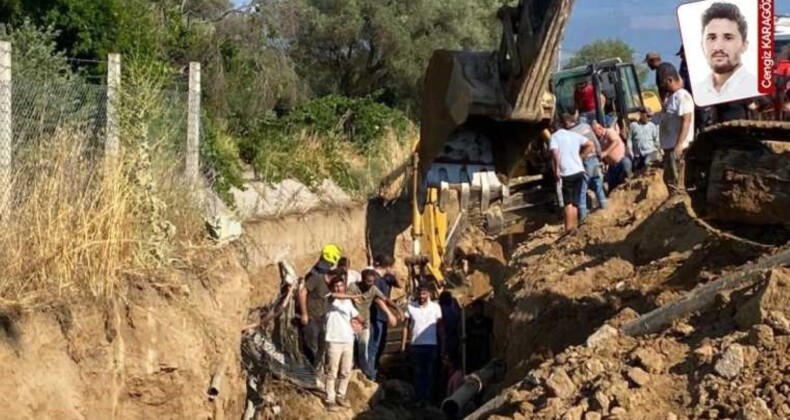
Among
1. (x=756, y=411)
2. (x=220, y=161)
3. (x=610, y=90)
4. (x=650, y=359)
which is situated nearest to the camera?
(x=756, y=411)

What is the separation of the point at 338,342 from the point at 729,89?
20.4ft

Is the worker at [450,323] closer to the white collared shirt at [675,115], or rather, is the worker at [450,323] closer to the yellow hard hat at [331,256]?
the yellow hard hat at [331,256]

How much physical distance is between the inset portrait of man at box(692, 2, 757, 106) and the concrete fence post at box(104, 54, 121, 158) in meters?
5.33

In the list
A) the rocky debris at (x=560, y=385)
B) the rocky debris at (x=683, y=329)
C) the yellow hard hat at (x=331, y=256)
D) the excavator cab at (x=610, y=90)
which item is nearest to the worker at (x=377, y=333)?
the yellow hard hat at (x=331, y=256)

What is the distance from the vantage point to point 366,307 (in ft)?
52.8

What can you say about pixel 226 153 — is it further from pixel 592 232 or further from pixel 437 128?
pixel 592 232

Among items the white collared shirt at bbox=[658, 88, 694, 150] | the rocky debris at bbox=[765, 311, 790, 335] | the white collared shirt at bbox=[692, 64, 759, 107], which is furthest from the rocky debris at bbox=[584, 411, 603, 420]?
the white collared shirt at bbox=[658, 88, 694, 150]

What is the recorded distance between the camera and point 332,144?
88.5ft

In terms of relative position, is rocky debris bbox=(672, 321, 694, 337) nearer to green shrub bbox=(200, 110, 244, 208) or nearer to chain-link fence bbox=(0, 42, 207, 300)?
chain-link fence bbox=(0, 42, 207, 300)

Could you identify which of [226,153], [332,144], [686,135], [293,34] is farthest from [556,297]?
[293,34]

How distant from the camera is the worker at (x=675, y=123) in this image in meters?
13.0

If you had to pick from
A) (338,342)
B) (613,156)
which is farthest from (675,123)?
(338,342)

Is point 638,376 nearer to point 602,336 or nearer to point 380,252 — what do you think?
point 602,336

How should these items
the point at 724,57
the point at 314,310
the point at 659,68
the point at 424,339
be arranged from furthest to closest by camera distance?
the point at 424,339
the point at 314,310
the point at 659,68
the point at 724,57
